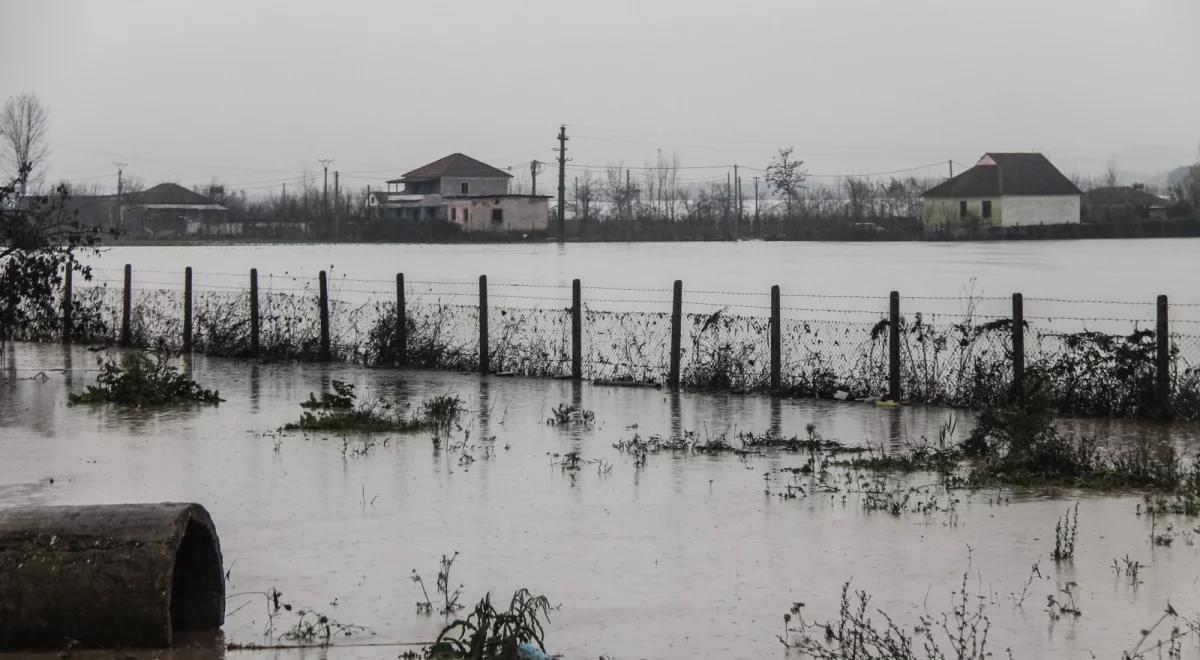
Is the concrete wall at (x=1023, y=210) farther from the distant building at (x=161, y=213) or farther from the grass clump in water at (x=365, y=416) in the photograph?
the grass clump in water at (x=365, y=416)

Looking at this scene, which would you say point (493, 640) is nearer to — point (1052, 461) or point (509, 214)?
point (1052, 461)

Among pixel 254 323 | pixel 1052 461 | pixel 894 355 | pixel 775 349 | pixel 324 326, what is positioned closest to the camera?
pixel 1052 461

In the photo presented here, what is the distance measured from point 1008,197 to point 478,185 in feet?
152

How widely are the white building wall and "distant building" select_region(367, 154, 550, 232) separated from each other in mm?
38353

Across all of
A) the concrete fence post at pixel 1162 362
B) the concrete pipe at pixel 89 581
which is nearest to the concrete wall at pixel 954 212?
the concrete fence post at pixel 1162 362

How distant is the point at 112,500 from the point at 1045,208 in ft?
361

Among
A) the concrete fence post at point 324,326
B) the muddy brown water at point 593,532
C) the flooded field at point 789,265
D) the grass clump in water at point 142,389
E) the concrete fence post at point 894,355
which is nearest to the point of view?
the muddy brown water at point 593,532

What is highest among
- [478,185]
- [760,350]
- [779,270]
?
[478,185]

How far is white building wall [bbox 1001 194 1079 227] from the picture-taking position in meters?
112

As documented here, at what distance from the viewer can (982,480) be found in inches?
479

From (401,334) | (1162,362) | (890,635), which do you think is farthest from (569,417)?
(890,635)

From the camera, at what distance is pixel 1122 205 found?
121688 mm

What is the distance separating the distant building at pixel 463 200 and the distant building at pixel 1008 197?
33568 millimetres

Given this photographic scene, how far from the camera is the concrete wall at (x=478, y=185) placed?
4850 inches
